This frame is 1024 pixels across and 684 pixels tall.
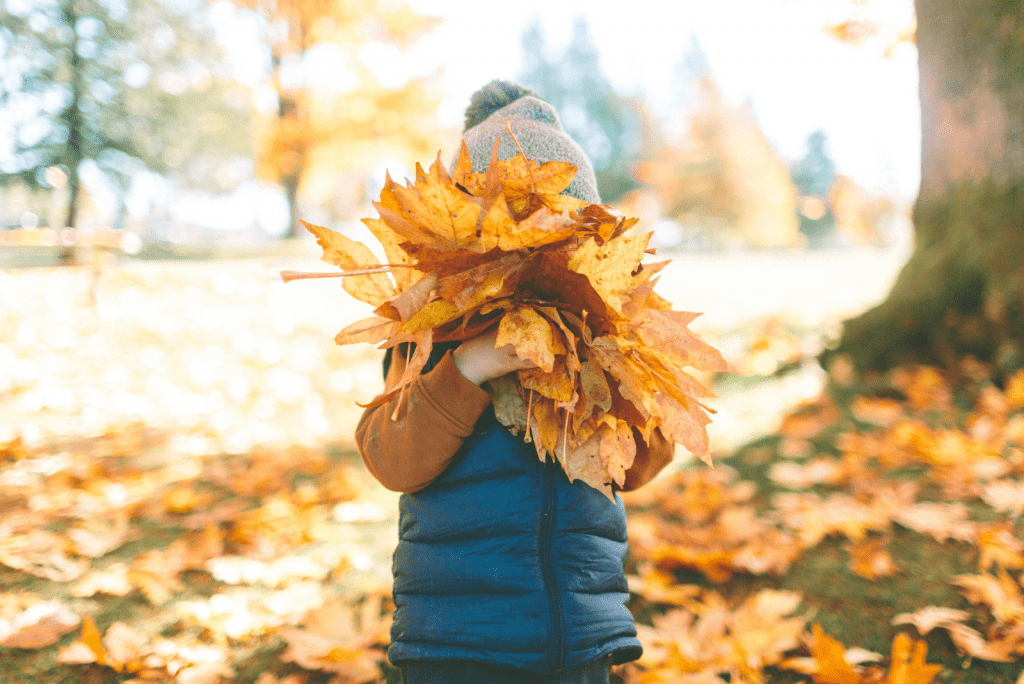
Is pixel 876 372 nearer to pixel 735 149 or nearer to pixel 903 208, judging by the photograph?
pixel 735 149

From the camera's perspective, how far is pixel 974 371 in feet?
10.6

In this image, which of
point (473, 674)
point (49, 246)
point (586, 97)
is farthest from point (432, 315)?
point (586, 97)

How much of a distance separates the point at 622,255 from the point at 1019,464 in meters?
2.46

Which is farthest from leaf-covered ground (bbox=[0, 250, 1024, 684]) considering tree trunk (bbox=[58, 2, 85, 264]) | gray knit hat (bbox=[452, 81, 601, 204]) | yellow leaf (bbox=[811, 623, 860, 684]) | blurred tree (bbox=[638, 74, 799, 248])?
blurred tree (bbox=[638, 74, 799, 248])

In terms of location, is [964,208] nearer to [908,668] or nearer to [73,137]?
[908,668]

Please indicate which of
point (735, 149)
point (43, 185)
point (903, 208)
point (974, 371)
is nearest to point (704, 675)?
point (974, 371)

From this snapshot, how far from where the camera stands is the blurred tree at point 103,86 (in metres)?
5.43

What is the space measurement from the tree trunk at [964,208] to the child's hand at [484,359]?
11.2ft

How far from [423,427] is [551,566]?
0.43 m

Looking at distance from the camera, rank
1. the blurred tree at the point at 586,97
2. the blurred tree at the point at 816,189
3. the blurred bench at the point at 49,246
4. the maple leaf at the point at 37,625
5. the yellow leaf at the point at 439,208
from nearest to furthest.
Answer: the yellow leaf at the point at 439,208
the maple leaf at the point at 37,625
the blurred bench at the point at 49,246
the blurred tree at the point at 586,97
the blurred tree at the point at 816,189

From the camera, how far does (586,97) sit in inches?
1442

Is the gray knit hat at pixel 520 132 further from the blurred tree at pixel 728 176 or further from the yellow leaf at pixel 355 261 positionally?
the blurred tree at pixel 728 176

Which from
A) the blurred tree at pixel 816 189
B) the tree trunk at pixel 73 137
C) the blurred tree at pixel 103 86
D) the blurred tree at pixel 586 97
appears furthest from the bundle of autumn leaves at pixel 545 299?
the blurred tree at pixel 816 189

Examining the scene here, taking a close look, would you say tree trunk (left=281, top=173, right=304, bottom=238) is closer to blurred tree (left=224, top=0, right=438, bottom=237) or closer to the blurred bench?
blurred tree (left=224, top=0, right=438, bottom=237)
